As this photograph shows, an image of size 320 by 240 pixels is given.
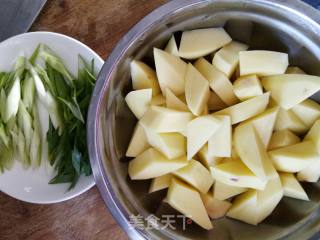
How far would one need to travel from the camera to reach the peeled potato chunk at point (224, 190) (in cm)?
81

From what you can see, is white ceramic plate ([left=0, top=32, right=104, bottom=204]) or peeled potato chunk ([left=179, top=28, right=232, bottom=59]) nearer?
peeled potato chunk ([left=179, top=28, right=232, bottom=59])

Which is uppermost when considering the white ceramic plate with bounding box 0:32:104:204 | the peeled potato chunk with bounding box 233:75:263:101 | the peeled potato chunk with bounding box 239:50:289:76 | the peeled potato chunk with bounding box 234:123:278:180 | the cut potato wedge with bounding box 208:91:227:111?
the peeled potato chunk with bounding box 239:50:289:76

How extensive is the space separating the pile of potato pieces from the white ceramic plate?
23cm

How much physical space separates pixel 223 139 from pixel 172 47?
0.21 meters

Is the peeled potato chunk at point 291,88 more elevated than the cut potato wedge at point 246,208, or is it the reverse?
the peeled potato chunk at point 291,88

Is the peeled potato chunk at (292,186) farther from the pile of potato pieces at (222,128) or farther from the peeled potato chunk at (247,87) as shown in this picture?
the peeled potato chunk at (247,87)

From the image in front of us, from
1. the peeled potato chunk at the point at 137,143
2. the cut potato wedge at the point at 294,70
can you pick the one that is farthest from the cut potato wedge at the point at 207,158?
the cut potato wedge at the point at 294,70

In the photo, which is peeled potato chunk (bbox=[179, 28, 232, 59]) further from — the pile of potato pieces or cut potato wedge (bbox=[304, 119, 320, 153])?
cut potato wedge (bbox=[304, 119, 320, 153])

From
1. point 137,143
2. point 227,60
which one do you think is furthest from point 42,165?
point 227,60

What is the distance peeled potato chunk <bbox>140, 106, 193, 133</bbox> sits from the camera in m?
0.76

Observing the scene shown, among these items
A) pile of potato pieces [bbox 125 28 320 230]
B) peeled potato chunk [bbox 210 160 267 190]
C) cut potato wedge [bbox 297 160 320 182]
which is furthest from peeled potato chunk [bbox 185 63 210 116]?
cut potato wedge [bbox 297 160 320 182]

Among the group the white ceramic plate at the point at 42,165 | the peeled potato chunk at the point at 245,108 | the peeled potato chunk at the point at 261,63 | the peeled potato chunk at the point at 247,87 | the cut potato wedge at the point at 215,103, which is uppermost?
the peeled potato chunk at the point at 261,63

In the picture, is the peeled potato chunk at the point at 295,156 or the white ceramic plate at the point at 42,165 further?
the white ceramic plate at the point at 42,165

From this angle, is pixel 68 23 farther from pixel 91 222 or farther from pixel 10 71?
pixel 91 222
